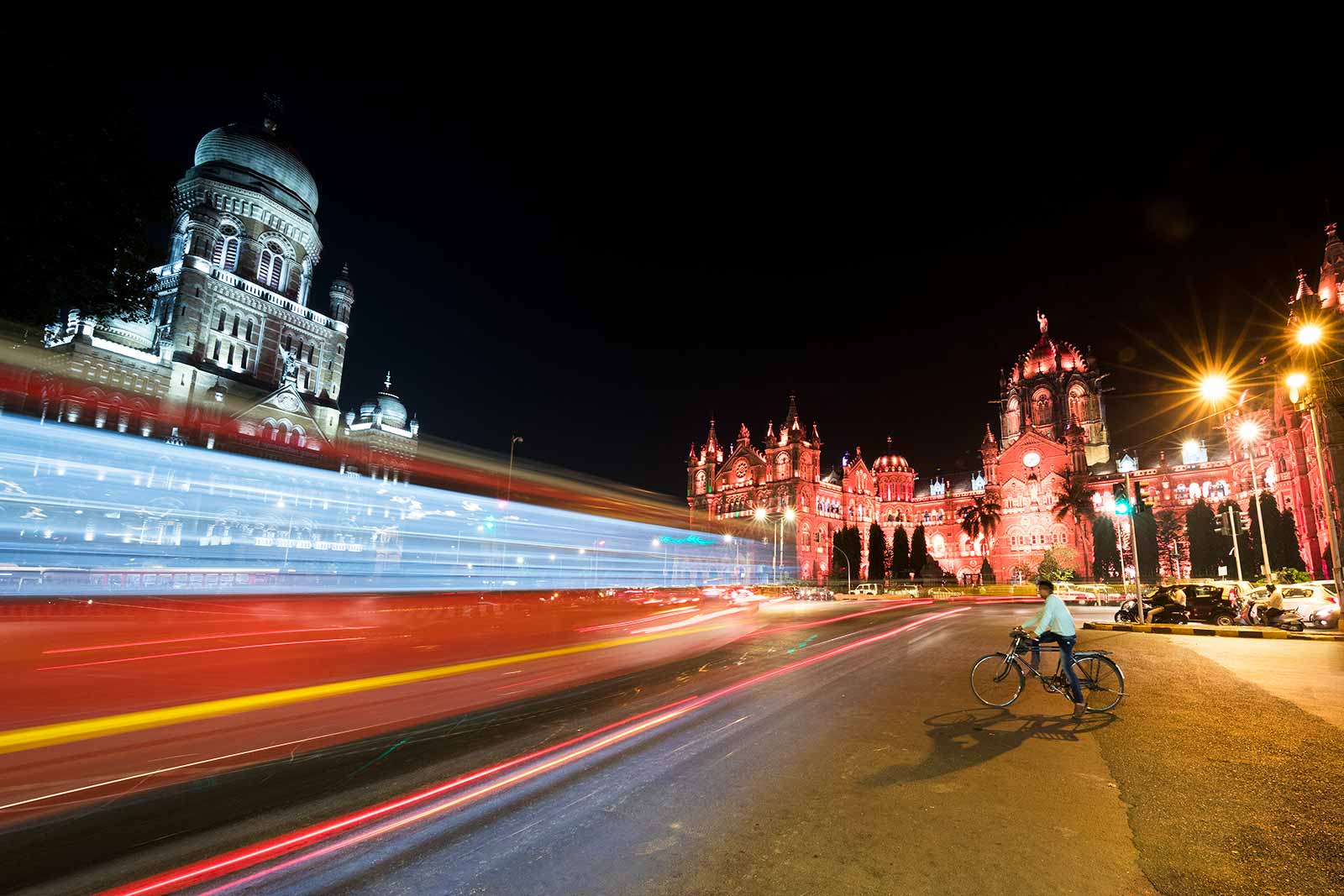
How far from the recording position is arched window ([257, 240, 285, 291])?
70125mm

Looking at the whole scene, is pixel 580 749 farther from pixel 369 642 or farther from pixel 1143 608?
pixel 1143 608

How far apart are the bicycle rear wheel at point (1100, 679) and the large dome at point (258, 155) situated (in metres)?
88.9

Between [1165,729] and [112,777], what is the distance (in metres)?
12.7

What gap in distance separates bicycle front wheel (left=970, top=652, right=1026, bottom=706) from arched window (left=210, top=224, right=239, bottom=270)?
266 ft

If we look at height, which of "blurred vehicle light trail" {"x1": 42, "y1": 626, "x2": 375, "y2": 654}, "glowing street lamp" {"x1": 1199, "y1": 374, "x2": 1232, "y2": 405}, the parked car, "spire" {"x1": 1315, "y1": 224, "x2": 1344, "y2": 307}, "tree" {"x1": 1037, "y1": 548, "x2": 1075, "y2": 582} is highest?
"spire" {"x1": 1315, "y1": 224, "x2": 1344, "y2": 307}

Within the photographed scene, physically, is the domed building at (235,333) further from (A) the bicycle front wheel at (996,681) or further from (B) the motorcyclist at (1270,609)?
(B) the motorcyclist at (1270,609)

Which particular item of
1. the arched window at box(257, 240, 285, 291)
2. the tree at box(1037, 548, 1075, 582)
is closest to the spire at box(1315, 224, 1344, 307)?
the tree at box(1037, 548, 1075, 582)

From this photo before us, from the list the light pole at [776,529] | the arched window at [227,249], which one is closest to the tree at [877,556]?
the light pole at [776,529]

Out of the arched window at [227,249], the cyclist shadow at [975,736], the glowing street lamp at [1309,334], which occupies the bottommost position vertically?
the cyclist shadow at [975,736]

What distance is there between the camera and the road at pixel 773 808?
4215 mm

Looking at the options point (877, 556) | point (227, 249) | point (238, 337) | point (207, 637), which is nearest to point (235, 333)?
point (238, 337)

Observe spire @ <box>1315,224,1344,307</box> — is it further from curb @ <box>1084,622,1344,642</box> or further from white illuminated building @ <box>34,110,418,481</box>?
white illuminated building @ <box>34,110,418,481</box>

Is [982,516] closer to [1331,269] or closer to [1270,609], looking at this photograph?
[1331,269]

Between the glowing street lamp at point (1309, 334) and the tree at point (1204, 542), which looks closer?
the glowing street lamp at point (1309, 334)
